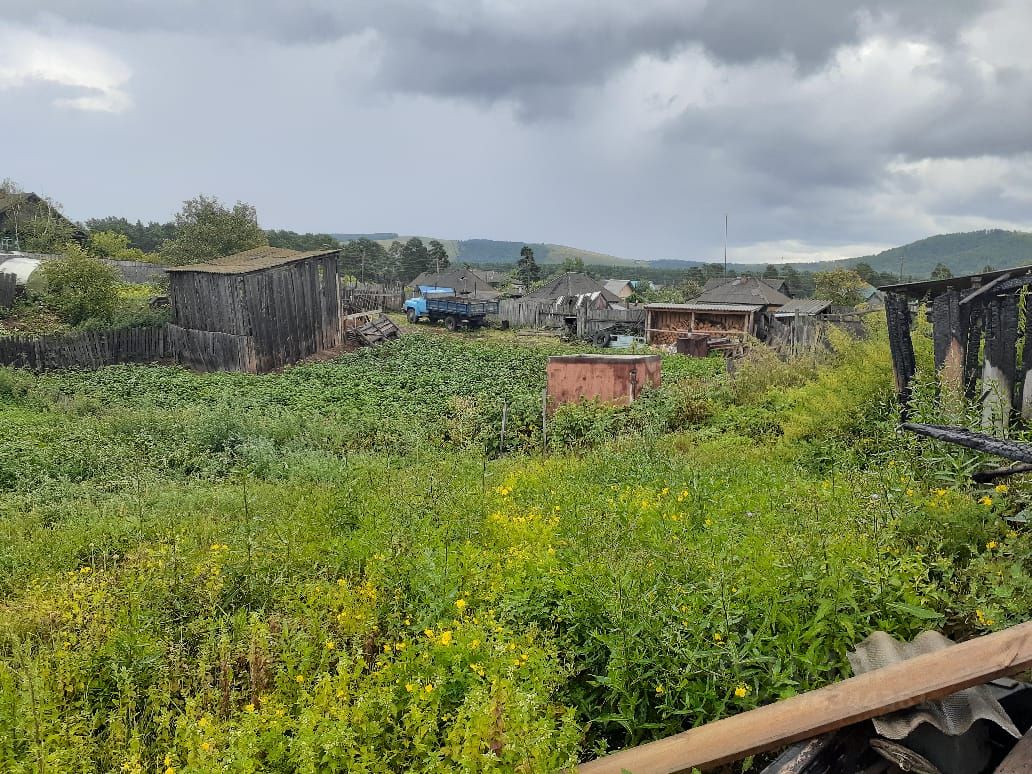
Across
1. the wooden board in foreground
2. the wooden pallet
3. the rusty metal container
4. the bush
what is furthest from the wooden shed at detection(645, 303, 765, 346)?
the wooden board in foreground

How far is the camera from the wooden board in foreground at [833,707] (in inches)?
92.9

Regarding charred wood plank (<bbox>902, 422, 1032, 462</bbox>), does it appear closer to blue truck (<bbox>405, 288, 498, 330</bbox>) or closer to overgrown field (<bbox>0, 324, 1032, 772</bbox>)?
overgrown field (<bbox>0, 324, 1032, 772</bbox>)

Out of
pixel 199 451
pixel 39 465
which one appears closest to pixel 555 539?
pixel 199 451

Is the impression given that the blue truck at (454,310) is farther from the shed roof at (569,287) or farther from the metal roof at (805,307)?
the shed roof at (569,287)

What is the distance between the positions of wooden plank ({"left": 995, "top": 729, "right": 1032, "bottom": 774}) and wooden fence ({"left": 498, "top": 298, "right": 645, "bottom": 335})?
29.7 m

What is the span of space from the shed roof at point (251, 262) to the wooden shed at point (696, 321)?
1536 centimetres

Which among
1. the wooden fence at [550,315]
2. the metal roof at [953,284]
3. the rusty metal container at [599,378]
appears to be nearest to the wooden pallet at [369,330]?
the wooden fence at [550,315]

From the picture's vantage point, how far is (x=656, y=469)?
6.61 m

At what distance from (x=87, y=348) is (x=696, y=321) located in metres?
23.9

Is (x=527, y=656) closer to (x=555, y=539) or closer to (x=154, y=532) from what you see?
(x=555, y=539)

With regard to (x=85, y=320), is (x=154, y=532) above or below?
below

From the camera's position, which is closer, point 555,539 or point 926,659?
point 926,659

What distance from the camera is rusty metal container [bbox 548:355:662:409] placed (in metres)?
11.9

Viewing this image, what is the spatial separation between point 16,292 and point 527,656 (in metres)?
28.4
